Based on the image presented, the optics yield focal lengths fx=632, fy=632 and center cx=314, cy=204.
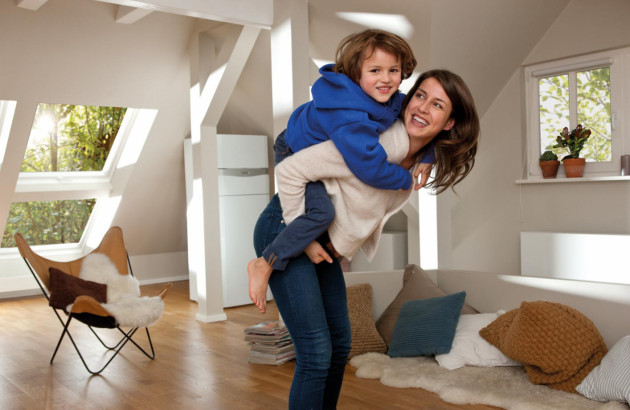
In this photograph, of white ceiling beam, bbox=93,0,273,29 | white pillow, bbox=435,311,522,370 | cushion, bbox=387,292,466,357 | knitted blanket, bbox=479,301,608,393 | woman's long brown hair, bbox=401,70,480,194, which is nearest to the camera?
woman's long brown hair, bbox=401,70,480,194

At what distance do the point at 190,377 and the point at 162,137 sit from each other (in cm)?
330

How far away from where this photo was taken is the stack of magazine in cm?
387

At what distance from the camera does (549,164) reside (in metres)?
5.18

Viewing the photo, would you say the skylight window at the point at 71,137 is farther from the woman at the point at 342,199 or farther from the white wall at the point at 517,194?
the woman at the point at 342,199

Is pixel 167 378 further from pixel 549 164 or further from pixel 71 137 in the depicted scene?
pixel 71 137

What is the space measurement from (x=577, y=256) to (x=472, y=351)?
176 centimetres

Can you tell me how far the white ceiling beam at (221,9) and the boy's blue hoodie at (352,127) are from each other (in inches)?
98.2

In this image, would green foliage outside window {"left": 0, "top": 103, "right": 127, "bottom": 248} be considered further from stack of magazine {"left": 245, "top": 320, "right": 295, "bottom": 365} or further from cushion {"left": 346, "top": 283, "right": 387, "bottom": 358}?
cushion {"left": 346, "top": 283, "right": 387, "bottom": 358}

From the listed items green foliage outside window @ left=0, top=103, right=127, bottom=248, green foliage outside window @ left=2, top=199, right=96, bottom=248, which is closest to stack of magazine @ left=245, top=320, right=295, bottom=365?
green foliage outside window @ left=0, top=103, right=127, bottom=248

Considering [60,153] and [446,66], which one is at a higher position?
[446,66]

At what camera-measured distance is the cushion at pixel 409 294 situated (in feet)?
12.9

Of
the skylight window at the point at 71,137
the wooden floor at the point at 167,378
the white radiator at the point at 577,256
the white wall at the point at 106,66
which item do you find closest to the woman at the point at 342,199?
the wooden floor at the point at 167,378

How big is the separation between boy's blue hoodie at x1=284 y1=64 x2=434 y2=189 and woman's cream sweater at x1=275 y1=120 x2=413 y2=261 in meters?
0.04

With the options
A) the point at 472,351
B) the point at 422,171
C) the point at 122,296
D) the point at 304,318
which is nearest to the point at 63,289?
the point at 122,296
